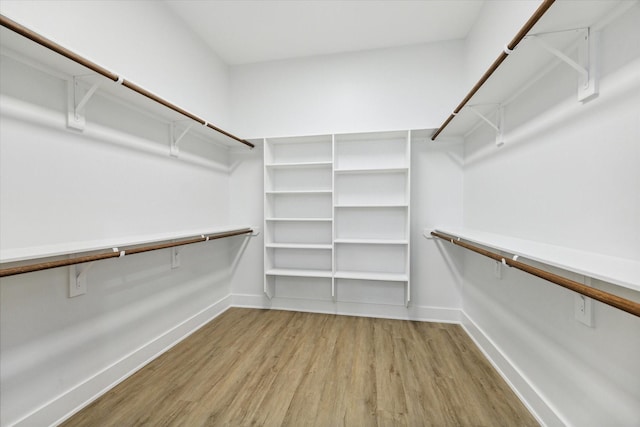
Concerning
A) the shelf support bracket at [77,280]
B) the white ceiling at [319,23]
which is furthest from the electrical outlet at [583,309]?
the shelf support bracket at [77,280]

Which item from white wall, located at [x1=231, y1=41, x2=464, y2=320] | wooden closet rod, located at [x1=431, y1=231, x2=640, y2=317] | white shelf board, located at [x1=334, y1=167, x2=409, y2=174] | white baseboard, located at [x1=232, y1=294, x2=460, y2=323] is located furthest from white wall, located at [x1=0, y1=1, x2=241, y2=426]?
wooden closet rod, located at [x1=431, y1=231, x2=640, y2=317]

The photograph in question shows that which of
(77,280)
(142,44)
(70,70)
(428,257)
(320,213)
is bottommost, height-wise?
(428,257)

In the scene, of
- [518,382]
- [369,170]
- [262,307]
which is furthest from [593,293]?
[262,307]

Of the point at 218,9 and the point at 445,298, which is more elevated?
the point at 218,9

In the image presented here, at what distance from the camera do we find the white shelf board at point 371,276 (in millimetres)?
2459

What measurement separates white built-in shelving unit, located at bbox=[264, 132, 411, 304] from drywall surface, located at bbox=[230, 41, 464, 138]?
191mm

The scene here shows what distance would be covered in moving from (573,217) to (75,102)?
8.25ft

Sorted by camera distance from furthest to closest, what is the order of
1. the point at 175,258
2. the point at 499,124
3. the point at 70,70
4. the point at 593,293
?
1. the point at 175,258
2. the point at 499,124
3. the point at 70,70
4. the point at 593,293

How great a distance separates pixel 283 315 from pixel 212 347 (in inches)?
31.1

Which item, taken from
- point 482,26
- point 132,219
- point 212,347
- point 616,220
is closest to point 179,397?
point 212,347

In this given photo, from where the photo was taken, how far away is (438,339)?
2.24 m

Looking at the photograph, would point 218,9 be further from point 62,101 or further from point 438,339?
point 438,339

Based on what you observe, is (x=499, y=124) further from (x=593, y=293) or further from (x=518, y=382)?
(x=518, y=382)

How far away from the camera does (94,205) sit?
1.53 meters
